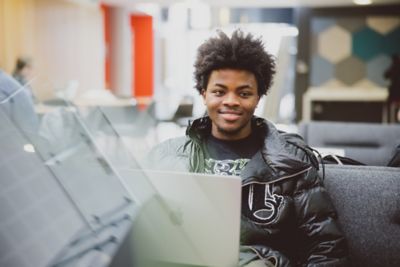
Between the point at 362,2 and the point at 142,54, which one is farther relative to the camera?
the point at 142,54

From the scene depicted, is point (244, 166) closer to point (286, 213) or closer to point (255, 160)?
point (255, 160)

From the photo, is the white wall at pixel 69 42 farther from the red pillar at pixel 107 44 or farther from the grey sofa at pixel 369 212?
the grey sofa at pixel 369 212

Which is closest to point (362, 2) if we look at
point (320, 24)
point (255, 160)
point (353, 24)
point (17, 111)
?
point (353, 24)

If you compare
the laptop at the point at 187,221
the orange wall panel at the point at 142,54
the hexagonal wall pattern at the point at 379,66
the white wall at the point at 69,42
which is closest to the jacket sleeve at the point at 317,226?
the laptop at the point at 187,221

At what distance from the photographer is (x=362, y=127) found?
3.26m

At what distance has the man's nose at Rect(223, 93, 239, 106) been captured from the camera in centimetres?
159

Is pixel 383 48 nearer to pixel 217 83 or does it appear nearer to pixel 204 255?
pixel 217 83

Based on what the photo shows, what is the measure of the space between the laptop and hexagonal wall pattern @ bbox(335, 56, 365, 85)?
7.74 m

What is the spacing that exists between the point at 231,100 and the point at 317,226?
493 millimetres

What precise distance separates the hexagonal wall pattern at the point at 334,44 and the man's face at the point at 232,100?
7.12 metres

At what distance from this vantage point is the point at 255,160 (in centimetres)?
155

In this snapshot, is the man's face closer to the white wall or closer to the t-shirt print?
the t-shirt print

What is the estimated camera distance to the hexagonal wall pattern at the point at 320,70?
837cm

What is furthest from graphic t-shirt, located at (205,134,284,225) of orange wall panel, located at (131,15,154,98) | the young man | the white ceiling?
orange wall panel, located at (131,15,154,98)
